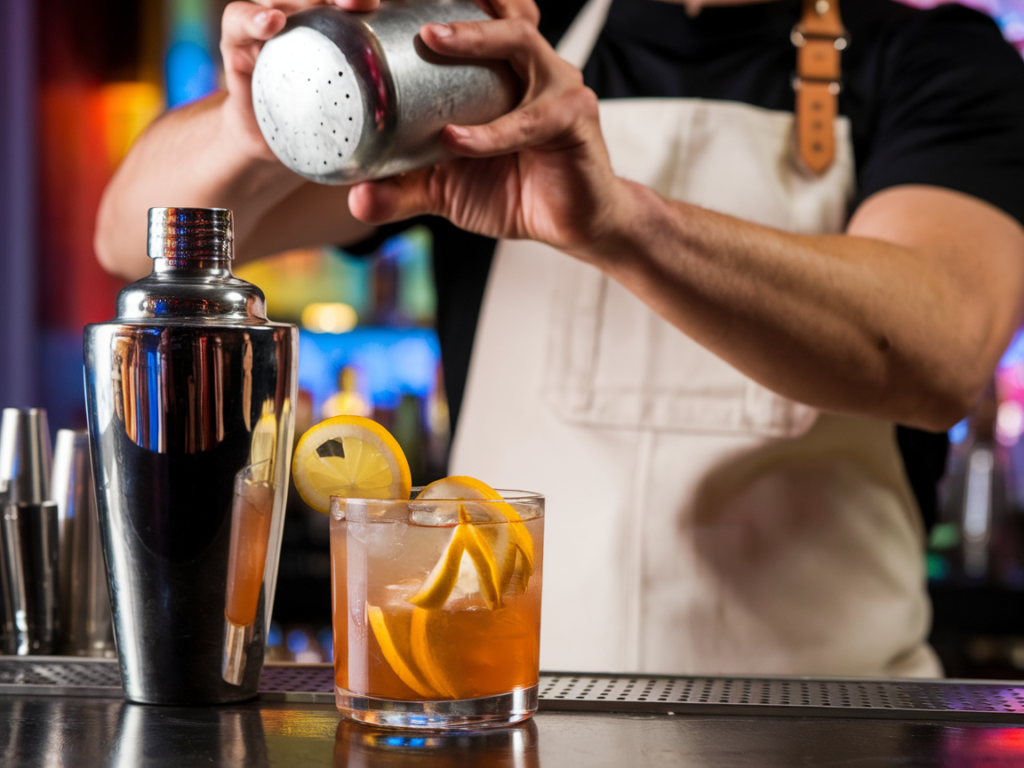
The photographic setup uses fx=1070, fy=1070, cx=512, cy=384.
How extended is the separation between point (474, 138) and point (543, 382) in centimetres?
56

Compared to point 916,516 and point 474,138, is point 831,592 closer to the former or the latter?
point 916,516

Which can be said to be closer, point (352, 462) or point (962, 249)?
point (352, 462)

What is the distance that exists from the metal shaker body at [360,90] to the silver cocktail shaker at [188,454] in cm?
8

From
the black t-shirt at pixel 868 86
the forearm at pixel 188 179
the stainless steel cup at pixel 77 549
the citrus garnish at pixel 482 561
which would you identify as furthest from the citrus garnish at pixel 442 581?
the black t-shirt at pixel 868 86

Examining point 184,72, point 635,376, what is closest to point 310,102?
point 635,376

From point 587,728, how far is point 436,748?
9 centimetres

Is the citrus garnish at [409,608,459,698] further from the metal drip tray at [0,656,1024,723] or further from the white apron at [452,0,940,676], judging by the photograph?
the white apron at [452,0,940,676]

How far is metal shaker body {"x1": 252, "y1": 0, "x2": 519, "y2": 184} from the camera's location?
2.10ft

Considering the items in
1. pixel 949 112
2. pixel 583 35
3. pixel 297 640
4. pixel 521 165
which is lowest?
pixel 297 640

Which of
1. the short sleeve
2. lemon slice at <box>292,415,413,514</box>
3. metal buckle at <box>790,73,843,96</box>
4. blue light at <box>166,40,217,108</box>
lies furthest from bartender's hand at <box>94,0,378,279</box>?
blue light at <box>166,40,217,108</box>

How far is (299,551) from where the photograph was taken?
2539mm

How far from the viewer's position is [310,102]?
2.16ft

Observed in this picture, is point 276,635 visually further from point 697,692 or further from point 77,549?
point 697,692

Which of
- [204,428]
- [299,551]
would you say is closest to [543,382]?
[204,428]
